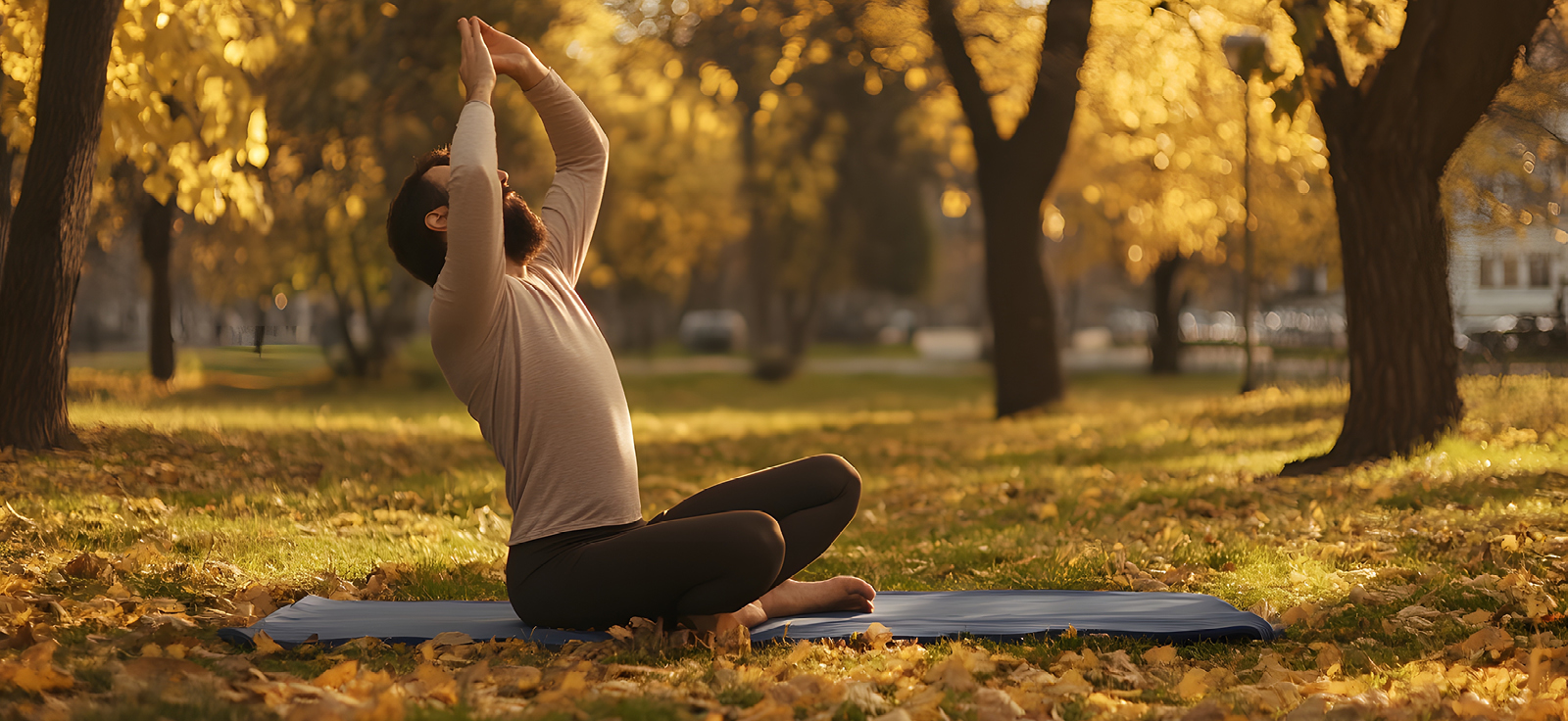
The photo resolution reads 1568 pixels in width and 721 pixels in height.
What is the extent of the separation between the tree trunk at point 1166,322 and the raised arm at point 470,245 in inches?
1024

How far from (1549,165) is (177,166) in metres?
13.7

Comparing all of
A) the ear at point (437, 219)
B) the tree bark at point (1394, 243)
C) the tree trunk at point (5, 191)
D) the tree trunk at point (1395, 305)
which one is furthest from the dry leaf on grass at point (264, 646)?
the tree trunk at point (1395, 305)

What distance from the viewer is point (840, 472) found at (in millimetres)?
4277

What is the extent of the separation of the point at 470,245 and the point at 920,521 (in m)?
4.63

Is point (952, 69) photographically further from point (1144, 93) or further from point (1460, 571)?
point (1460, 571)

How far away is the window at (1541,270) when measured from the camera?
19000mm

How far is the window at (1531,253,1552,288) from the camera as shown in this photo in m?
19.0

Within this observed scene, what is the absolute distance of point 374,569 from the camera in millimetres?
5422

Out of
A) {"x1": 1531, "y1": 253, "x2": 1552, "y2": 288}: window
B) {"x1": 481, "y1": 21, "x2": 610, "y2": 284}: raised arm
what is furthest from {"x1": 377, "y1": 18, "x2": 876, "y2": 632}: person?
{"x1": 1531, "y1": 253, "x2": 1552, "y2": 288}: window

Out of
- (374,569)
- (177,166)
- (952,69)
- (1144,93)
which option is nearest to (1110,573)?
(374,569)

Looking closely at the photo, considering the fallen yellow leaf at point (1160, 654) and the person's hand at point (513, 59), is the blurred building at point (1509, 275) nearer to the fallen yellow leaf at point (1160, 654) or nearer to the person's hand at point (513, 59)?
the fallen yellow leaf at point (1160, 654)

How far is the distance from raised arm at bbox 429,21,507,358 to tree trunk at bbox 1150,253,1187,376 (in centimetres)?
2601

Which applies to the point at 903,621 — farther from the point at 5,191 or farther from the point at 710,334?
the point at 710,334

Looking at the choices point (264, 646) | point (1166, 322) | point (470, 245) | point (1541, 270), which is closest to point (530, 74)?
point (470, 245)
